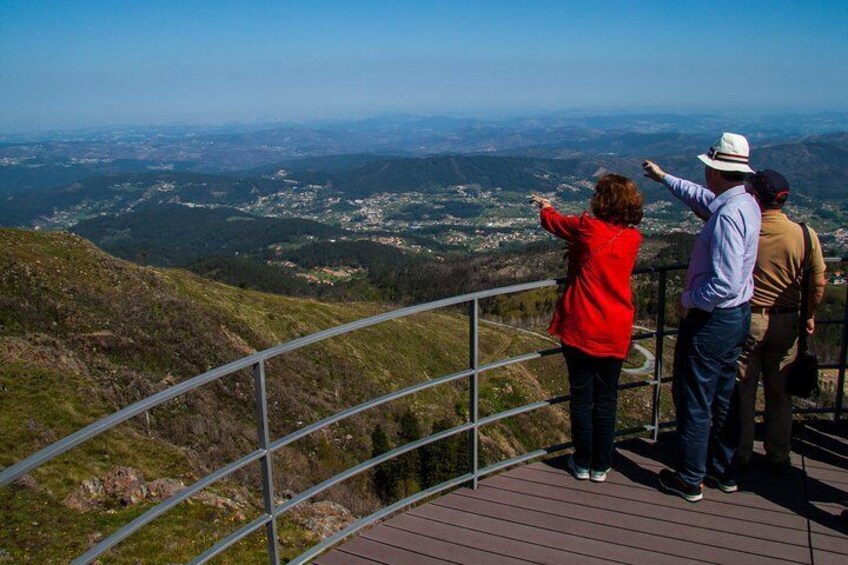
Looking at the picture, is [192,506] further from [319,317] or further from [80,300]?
[319,317]

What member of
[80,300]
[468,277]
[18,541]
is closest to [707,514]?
[18,541]

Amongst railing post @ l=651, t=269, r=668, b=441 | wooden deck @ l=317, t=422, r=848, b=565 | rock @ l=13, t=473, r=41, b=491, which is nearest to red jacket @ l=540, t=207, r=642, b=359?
railing post @ l=651, t=269, r=668, b=441

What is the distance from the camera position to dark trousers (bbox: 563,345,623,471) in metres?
4.32

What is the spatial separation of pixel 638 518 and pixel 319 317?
4511cm

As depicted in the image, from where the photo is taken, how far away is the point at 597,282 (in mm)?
4102

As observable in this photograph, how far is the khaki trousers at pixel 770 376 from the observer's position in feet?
14.6

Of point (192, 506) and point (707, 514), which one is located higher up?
point (707, 514)

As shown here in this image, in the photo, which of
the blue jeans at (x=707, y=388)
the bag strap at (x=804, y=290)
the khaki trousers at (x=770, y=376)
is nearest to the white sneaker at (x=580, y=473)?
the blue jeans at (x=707, y=388)

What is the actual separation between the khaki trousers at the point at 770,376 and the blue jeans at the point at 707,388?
0.49 feet

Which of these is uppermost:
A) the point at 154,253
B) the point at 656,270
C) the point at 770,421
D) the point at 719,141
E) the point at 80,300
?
the point at 719,141

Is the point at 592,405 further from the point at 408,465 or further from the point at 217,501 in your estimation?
the point at 408,465

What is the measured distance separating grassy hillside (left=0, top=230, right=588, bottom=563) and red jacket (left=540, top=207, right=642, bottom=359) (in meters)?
6.19

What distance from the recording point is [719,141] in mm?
4086

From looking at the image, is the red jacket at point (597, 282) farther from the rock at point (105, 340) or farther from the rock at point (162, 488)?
the rock at point (105, 340)
